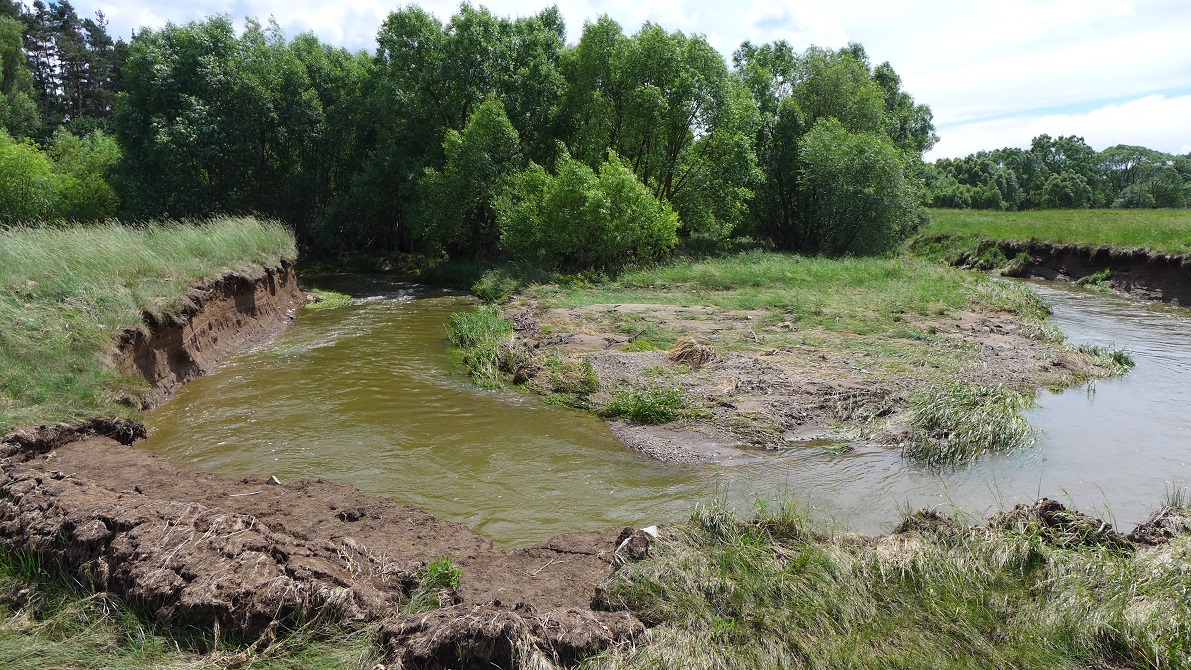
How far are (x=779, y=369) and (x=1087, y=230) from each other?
23384 mm

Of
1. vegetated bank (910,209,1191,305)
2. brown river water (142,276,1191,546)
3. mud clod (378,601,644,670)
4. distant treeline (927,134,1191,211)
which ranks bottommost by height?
brown river water (142,276,1191,546)

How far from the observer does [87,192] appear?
32375mm

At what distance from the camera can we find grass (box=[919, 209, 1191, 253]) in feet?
76.1

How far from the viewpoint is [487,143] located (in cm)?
2752

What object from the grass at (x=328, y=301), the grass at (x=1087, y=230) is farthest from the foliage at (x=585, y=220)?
the grass at (x=1087, y=230)

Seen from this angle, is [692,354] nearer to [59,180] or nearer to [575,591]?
[575,591]

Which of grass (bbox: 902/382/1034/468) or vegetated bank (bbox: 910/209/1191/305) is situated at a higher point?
vegetated bank (bbox: 910/209/1191/305)

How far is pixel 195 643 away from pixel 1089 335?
1858 cm

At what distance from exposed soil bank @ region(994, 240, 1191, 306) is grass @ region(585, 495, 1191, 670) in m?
20.9

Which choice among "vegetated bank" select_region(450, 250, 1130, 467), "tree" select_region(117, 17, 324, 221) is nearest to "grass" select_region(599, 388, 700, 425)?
"vegetated bank" select_region(450, 250, 1130, 467)

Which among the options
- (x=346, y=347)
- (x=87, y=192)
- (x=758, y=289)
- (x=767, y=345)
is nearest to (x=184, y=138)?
(x=87, y=192)

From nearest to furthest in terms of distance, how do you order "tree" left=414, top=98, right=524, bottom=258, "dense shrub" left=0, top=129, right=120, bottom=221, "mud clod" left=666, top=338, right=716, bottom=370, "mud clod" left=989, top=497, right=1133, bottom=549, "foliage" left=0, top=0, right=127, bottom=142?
"mud clod" left=989, top=497, right=1133, bottom=549 < "mud clod" left=666, top=338, right=716, bottom=370 < "tree" left=414, top=98, right=524, bottom=258 < "dense shrub" left=0, top=129, right=120, bottom=221 < "foliage" left=0, top=0, right=127, bottom=142

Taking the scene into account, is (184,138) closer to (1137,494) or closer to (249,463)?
(249,463)

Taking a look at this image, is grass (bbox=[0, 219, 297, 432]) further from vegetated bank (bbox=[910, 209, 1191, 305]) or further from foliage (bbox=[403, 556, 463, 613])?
vegetated bank (bbox=[910, 209, 1191, 305])
